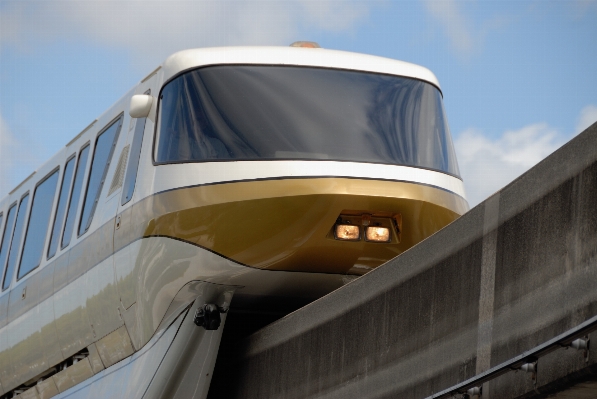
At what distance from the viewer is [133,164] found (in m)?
8.08

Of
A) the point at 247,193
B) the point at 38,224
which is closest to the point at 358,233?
the point at 247,193

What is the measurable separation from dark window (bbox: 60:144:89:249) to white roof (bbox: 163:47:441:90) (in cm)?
220

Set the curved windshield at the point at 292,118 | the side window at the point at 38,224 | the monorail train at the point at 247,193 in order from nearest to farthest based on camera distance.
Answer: the monorail train at the point at 247,193 < the curved windshield at the point at 292,118 < the side window at the point at 38,224

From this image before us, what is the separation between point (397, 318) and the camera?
5.18 meters

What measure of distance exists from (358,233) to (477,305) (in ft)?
8.80

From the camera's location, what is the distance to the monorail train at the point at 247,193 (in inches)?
274

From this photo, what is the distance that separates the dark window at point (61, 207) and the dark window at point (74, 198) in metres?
0.20

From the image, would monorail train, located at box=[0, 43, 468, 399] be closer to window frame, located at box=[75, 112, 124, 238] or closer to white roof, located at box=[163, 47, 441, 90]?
white roof, located at box=[163, 47, 441, 90]

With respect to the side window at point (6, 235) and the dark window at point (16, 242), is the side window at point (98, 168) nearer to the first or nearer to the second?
the dark window at point (16, 242)

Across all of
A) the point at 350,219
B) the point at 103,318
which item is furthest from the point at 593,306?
the point at 103,318

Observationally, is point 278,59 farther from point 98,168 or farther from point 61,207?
point 61,207

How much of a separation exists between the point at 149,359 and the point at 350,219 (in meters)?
1.95

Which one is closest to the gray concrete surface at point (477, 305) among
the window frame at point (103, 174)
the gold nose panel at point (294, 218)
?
the gold nose panel at point (294, 218)

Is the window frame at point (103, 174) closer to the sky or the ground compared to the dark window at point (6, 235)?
closer to the ground
